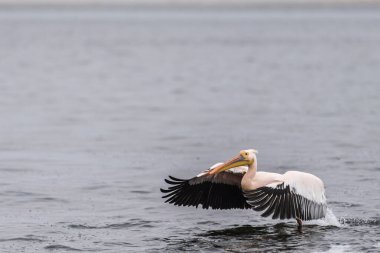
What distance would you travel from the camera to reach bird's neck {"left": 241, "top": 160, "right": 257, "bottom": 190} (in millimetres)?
12761

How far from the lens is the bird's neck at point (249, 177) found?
12.8 m

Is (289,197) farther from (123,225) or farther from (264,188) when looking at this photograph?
(123,225)

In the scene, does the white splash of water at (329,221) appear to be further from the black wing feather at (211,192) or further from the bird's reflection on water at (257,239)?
the black wing feather at (211,192)

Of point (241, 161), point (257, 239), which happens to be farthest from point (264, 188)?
point (257, 239)

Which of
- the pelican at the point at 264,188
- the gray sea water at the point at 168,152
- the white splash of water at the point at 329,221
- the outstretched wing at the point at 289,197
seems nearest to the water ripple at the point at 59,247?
the gray sea water at the point at 168,152

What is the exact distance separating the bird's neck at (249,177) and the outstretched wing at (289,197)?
0.14 meters

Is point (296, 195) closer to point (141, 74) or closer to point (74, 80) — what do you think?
point (74, 80)

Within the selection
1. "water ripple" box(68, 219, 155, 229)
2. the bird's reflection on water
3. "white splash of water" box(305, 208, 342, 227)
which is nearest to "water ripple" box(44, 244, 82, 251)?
"water ripple" box(68, 219, 155, 229)

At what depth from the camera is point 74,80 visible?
38469 mm

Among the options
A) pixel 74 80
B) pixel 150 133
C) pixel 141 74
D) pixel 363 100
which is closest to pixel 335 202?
pixel 150 133

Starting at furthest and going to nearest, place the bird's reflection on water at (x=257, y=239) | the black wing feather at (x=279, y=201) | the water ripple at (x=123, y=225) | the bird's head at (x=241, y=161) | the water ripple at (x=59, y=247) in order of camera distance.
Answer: the water ripple at (x=123, y=225)
the bird's head at (x=241, y=161)
the black wing feather at (x=279, y=201)
the bird's reflection on water at (x=257, y=239)
the water ripple at (x=59, y=247)

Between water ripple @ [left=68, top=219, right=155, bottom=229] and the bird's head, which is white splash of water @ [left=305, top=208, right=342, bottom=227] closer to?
the bird's head

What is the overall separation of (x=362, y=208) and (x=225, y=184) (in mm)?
2227

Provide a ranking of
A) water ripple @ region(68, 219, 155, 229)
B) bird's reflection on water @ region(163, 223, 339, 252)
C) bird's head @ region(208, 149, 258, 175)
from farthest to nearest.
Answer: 1. water ripple @ region(68, 219, 155, 229)
2. bird's head @ region(208, 149, 258, 175)
3. bird's reflection on water @ region(163, 223, 339, 252)
